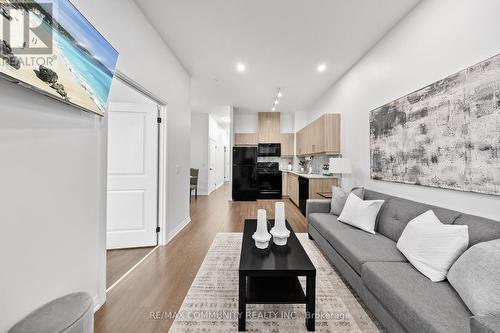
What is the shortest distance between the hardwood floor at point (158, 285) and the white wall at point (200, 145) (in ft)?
11.3

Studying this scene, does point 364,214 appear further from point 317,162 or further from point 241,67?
point 317,162

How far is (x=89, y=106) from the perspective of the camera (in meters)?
1.47

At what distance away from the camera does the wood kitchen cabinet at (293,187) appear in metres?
5.14

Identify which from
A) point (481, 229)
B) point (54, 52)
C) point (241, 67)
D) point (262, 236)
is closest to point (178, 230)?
point (262, 236)

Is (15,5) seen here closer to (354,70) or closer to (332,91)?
(354,70)

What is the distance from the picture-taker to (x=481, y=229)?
53.1 inches

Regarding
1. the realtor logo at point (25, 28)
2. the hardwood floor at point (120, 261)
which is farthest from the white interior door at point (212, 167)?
the realtor logo at point (25, 28)

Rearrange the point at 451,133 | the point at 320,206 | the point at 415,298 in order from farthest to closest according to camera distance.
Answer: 1. the point at 320,206
2. the point at 451,133
3. the point at 415,298

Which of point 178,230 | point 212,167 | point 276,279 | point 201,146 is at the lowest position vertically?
point 178,230

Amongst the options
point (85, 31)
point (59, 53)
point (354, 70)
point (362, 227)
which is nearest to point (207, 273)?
point (362, 227)

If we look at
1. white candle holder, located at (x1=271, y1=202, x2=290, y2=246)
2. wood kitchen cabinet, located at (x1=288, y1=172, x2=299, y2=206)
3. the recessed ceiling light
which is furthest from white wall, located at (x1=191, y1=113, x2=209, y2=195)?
white candle holder, located at (x1=271, y1=202, x2=290, y2=246)

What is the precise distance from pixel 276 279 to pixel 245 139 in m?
5.40

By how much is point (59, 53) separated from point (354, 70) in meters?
3.91

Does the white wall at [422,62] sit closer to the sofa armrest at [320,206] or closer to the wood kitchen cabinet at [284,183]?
the sofa armrest at [320,206]
